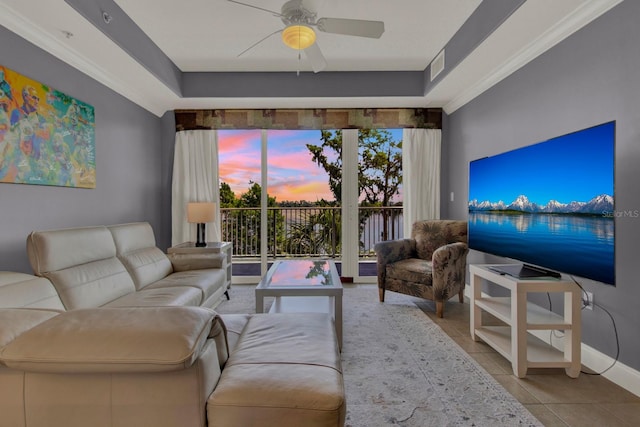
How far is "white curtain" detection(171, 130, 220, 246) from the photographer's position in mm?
4219

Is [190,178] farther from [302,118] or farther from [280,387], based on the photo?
[280,387]

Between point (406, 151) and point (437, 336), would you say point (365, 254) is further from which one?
point (437, 336)

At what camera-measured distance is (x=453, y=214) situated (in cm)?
412

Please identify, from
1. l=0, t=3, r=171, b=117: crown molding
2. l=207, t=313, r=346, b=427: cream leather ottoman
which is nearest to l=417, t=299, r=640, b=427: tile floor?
l=207, t=313, r=346, b=427: cream leather ottoman

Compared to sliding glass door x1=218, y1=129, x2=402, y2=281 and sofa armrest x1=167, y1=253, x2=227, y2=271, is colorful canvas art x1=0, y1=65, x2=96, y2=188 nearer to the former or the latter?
sofa armrest x1=167, y1=253, x2=227, y2=271

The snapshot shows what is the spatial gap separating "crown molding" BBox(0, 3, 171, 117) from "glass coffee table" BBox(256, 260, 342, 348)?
8.01ft

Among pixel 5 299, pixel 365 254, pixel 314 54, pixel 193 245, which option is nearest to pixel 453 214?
pixel 365 254

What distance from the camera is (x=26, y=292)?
172 centimetres

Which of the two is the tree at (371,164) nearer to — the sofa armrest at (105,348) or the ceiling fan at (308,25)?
the ceiling fan at (308,25)

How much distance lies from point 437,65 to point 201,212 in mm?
3162

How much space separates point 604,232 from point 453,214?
2.39 meters

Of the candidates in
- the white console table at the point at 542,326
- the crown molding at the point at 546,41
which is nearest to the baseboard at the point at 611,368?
the white console table at the point at 542,326

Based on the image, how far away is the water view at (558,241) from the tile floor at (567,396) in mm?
673

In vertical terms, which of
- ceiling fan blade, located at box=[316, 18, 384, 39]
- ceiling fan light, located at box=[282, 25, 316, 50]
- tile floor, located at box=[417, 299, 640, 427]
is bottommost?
tile floor, located at box=[417, 299, 640, 427]
